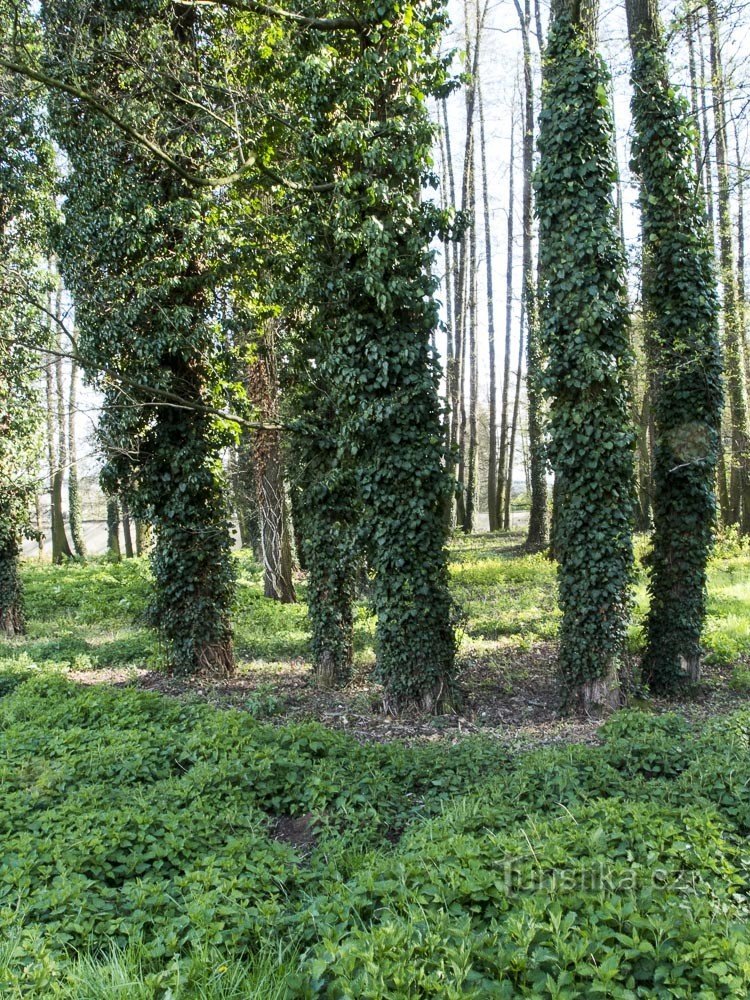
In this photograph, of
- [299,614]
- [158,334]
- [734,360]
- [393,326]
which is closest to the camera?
[393,326]

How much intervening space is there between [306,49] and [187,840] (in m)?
8.29

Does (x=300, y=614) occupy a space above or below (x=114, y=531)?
below

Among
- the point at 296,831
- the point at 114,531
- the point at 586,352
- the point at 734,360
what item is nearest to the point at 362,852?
the point at 296,831

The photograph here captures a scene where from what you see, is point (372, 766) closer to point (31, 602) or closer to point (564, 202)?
point (564, 202)

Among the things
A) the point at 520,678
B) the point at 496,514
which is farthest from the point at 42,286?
the point at 496,514

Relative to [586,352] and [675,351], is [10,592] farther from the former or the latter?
[675,351]

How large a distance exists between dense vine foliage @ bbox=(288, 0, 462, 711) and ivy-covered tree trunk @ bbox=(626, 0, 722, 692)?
8.47 ft

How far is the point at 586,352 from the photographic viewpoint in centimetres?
728

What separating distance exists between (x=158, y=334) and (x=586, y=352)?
5522mm

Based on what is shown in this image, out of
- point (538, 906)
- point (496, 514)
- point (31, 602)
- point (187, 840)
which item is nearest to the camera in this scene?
point (538, 906)

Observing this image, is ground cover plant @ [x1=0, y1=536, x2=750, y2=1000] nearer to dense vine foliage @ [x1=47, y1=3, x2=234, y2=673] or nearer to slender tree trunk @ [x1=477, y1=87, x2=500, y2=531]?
dense vine foliage @ [x1=47, y1=3, x2=234, y2=673]

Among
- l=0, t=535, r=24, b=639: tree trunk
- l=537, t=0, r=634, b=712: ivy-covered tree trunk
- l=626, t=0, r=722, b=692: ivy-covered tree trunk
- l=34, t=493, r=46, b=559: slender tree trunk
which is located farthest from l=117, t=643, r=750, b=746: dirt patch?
l=34, t=493, r=46, b=559: slender tree trunk

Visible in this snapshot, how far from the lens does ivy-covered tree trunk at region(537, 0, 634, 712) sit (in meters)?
7.28

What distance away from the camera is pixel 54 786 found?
524cm
